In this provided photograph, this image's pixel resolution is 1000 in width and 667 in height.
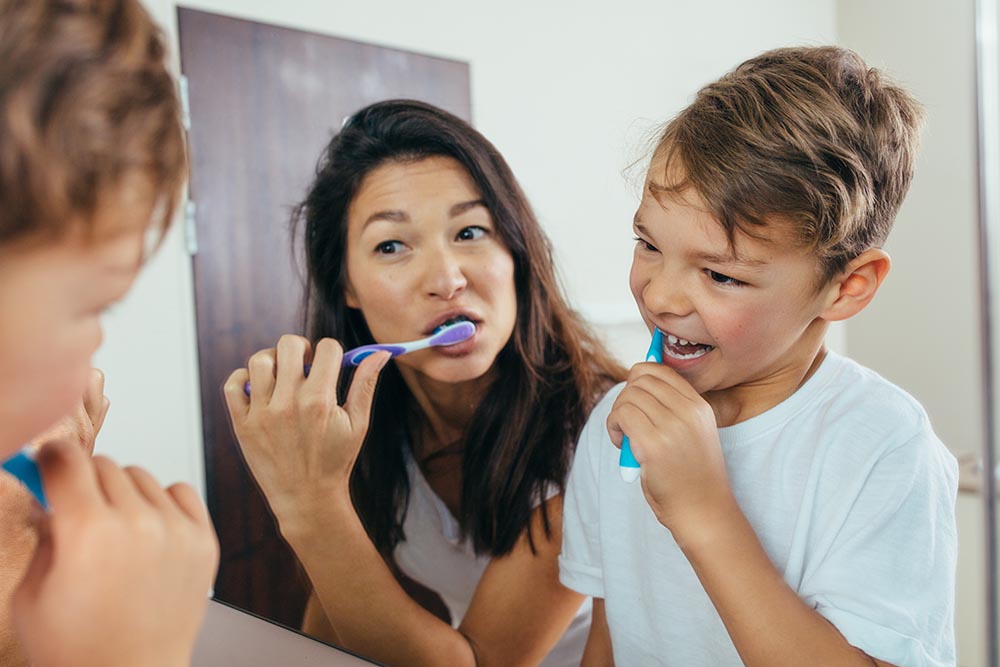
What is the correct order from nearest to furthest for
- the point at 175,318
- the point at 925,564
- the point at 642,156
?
the point at 925,564, the point at 642,156, the point at 175,318

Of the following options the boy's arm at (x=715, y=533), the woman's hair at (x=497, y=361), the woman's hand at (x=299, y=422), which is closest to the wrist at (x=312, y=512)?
the woman's hand at (x=299, y=422)

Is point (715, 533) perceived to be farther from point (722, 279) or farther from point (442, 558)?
point (442, 558)

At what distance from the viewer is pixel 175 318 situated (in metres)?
0.75

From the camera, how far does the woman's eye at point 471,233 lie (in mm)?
594

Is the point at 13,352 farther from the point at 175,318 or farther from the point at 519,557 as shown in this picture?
the point at 175,318

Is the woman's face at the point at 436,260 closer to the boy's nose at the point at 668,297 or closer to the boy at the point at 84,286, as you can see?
the boy's nose at the point at 668,297

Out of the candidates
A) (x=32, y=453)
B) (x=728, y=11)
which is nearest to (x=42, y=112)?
(x=32, y=453)

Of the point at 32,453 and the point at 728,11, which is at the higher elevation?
the point at 728,11

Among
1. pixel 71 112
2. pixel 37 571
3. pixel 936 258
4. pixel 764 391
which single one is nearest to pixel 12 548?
pixel 37 571

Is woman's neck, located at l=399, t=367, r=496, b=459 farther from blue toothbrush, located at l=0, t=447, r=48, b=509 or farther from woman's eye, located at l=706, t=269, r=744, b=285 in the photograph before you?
blue toothbrush, located at l=0, t=447, r=48, b=509

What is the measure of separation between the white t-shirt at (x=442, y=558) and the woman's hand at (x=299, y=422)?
14 centimetres

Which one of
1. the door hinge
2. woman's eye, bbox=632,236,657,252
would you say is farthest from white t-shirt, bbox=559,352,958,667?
the door hinge

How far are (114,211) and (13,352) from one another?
5 cm

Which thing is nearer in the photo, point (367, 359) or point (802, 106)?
point (802, 106)
